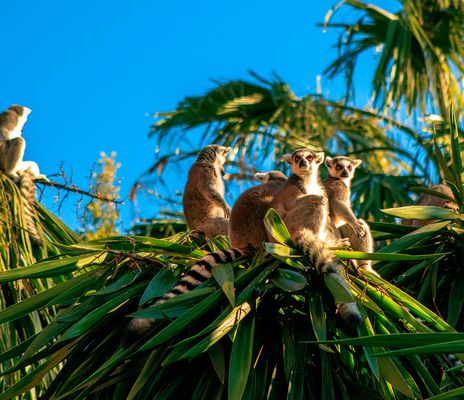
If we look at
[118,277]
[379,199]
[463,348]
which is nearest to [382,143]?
[379,199]

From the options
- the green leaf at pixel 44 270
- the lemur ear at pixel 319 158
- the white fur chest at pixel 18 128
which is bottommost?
the green leaf at pixel 44 270

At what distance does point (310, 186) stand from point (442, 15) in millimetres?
9587

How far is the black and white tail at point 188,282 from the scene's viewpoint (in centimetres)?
394

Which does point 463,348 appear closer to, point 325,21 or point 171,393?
point 171,393

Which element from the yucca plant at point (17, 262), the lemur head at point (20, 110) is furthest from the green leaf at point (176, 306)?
the lemur head at point (20, 110)

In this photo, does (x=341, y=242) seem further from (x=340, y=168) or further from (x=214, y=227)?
(x=214, y=227)

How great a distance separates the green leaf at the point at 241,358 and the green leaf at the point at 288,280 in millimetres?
214

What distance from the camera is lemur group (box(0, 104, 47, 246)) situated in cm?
697

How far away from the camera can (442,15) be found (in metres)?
13.8

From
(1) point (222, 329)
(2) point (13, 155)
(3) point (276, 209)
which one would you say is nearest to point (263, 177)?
(3) point (276, 209)

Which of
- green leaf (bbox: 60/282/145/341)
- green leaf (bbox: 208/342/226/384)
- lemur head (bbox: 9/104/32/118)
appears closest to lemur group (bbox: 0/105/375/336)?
green leaf (bbox: 60/282/145/341)

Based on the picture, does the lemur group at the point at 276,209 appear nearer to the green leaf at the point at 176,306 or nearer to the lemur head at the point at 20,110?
the green leaf at the point at 176,306

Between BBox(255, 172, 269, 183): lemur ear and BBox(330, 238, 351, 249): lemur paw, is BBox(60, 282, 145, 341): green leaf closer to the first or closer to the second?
BBox(330, 238, 351, 249): lemur paw

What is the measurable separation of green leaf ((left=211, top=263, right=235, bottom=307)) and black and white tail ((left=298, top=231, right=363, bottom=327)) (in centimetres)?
39
